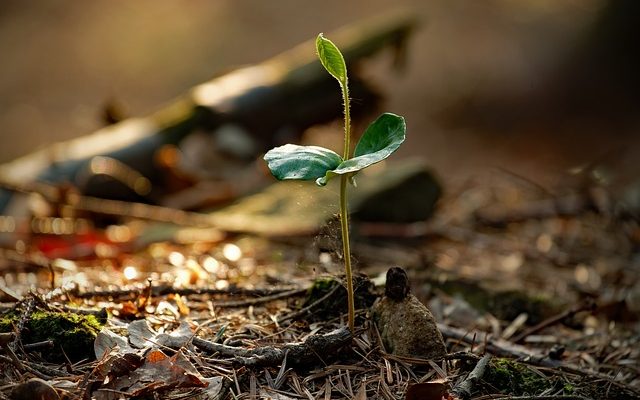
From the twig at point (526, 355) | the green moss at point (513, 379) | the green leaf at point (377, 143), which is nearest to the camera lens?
the green leaf at point (377, 143)

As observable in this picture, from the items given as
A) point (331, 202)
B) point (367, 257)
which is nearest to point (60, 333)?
point (367, 257)

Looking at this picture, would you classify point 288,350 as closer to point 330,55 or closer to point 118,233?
point 330,55

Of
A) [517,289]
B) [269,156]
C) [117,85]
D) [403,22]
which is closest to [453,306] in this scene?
[517,289]

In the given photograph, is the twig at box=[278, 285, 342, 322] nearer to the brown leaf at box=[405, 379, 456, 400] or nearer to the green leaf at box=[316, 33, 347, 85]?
the brown leaf at box=[405, 379, 456, 400]

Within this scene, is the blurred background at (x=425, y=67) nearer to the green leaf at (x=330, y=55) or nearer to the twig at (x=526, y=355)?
the twig at (x=526, y=355)

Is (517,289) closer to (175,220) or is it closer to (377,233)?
(377,233)

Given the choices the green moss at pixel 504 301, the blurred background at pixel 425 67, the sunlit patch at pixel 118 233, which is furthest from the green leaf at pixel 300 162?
the blurred background at pixel 425 67

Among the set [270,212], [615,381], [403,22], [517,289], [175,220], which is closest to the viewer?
[615,381]
